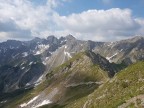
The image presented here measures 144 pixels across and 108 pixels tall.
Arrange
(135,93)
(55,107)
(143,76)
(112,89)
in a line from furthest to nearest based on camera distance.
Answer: (55,107), (112,89), (143,76), (135,93)

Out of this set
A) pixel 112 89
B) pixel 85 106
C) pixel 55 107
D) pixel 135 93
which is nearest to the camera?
pixel 135 93

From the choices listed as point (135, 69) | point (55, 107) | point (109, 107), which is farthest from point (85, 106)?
point (55, 107)

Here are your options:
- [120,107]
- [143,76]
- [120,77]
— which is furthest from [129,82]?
[120,107]

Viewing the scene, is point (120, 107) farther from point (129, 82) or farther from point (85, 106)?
point (85, 106)

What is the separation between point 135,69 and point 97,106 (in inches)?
565

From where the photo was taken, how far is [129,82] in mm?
68000

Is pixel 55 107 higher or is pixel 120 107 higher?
pixel 120 107

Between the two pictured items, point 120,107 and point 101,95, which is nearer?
point 120,107

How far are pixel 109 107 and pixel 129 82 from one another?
14174 mm

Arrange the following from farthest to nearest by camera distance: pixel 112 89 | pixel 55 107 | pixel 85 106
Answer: pixel 55 107, pixel 85 106, pixel 112 89

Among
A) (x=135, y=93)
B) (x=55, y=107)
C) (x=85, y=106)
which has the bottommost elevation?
(x=55, y=107)

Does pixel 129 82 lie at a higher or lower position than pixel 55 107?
higher

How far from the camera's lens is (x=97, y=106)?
67625 millimetres

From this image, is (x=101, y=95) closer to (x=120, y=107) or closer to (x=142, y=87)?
(x=142, y=87)
